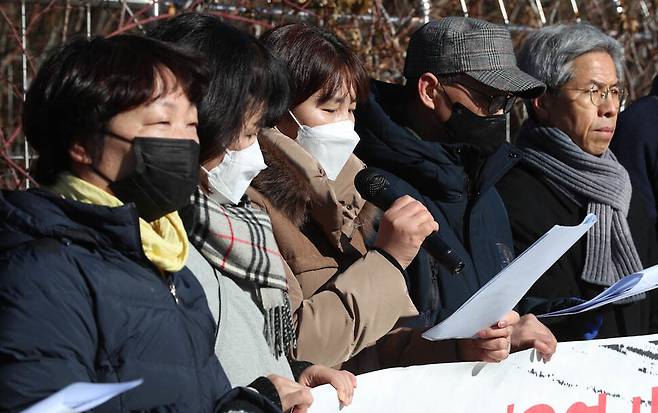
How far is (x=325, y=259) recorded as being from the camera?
321 cm

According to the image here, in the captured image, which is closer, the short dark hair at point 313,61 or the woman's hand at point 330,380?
the woman's hand at point 330,380

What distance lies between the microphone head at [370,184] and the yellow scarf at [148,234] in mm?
815

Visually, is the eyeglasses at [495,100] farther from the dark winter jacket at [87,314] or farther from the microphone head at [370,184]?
the dark winter jacket at [87,314]

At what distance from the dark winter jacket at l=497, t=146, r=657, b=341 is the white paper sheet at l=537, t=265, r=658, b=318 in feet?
1.60

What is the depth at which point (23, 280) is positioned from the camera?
2072mm

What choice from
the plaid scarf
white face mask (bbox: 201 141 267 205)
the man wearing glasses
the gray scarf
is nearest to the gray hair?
the man wearing glasses

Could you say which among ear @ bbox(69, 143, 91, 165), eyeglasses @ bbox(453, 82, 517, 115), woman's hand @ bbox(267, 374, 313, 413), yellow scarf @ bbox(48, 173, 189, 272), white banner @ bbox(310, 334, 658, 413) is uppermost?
ear @ bbox(69, 143, 91, 165)

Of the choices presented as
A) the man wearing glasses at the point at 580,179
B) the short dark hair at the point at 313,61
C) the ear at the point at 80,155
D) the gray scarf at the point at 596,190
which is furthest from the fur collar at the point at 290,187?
the gray scarf at the point at 596,190

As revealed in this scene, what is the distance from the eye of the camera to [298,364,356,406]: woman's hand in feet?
9.23

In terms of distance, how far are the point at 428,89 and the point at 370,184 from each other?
94cm

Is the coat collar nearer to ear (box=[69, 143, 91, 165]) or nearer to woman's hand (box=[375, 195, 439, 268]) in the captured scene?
woman's hand (box=[375, 195, 439, 268])

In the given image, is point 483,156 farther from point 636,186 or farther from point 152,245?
point 152,245

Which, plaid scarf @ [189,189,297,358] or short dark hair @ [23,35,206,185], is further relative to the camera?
plaid scarf @ [189,189,297,358]

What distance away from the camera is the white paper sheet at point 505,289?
2.91m
